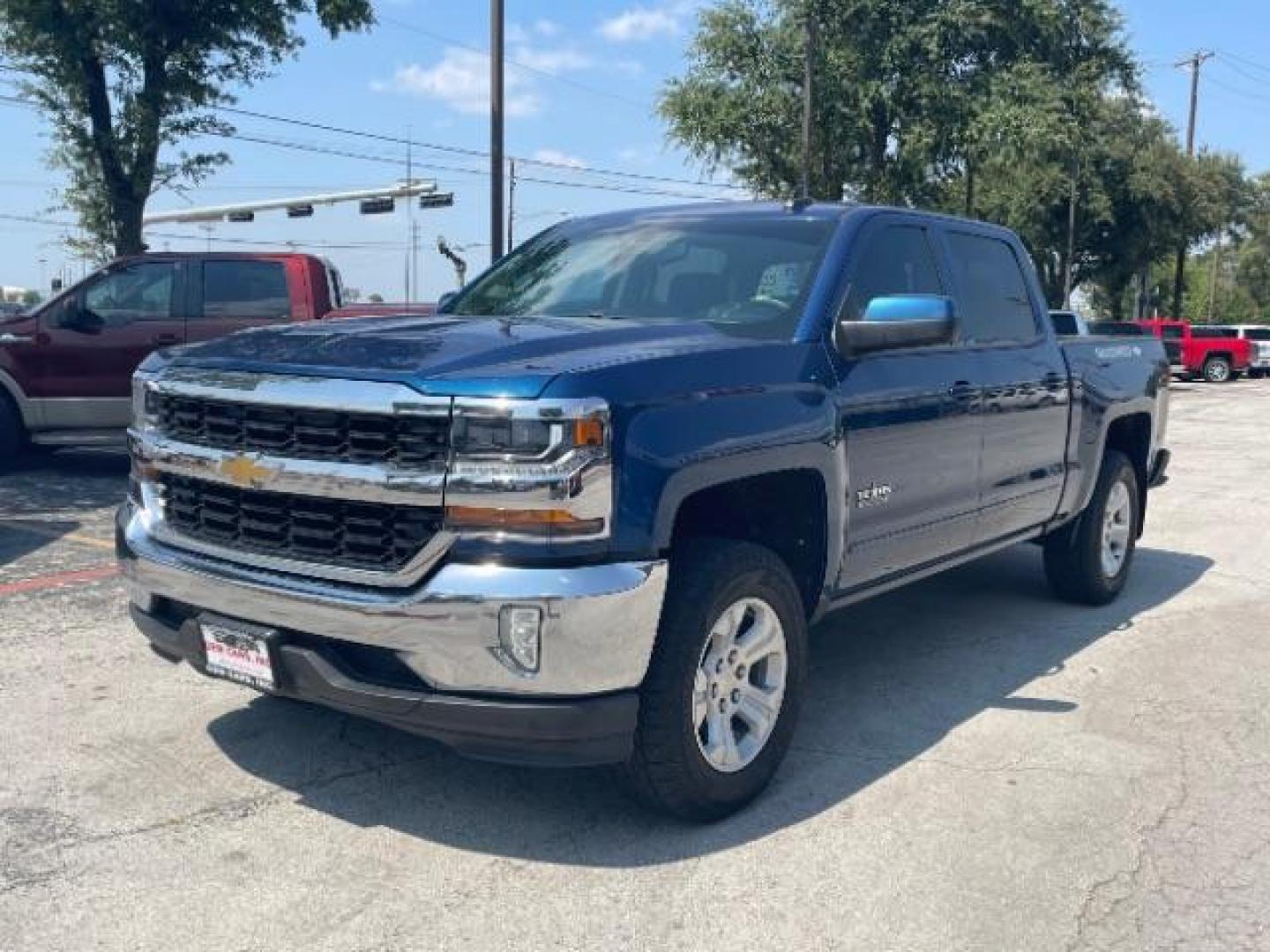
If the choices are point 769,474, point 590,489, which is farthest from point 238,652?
point 769,474

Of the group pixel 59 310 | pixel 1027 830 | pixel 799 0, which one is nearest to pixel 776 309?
pixel 1027 830

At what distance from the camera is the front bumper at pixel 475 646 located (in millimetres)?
3236

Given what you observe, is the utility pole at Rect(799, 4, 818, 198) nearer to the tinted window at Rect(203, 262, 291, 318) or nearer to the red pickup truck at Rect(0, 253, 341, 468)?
the tinted window at Rect(203, 262, 291, 318)

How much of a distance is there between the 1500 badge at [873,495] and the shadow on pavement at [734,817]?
35.5 inches

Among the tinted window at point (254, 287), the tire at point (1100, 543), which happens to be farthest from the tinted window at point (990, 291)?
the tinted window at point (254, 287)

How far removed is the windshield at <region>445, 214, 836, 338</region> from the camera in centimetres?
446

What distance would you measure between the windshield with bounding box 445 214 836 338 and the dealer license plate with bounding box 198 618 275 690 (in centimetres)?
169

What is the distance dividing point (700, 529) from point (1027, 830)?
4.52 feet

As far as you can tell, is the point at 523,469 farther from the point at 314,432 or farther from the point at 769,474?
the point at 769,474

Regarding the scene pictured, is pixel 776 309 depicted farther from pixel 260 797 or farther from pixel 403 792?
pixel 260 797

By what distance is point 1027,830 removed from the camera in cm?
384

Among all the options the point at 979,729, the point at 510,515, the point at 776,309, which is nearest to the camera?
the point at 510,515

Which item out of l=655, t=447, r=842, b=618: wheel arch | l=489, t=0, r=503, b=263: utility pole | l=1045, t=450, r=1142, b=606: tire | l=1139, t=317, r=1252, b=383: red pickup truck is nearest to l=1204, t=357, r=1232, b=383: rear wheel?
l=1139, t=317, r=1252, b=383: red pickup truck

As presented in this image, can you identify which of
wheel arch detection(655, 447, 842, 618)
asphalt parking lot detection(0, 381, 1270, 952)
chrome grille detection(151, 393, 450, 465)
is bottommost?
asphalt parking lot detection(0, 381, 1270, 952)
